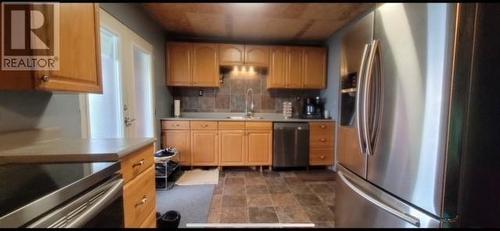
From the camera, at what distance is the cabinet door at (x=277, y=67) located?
151 inches

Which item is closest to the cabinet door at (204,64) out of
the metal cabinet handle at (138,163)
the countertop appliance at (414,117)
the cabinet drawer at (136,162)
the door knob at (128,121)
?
the door knob at (128,121)

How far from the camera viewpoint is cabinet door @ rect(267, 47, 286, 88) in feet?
12.6

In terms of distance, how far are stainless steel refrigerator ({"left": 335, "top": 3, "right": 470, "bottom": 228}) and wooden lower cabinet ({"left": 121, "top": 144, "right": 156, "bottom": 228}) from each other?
129 cm

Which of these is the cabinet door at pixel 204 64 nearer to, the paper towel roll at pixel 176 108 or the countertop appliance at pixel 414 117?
the paper towel roll at pixel 176 108

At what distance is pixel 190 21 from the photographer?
3121 mm

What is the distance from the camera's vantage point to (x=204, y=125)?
3.48m

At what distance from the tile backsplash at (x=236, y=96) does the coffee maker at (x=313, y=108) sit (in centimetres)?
16

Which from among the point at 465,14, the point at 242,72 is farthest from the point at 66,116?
the point at 242,72

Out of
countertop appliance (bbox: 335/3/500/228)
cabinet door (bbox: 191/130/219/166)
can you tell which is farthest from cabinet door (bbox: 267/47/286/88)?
countertop appliance (bbox: 335/3/500/228)

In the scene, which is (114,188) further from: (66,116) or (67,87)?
(66,116)

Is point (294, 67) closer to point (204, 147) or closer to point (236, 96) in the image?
point (236, 96)

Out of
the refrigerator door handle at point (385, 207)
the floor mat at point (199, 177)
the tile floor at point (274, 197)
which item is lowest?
the tile floor at point (274, 197)

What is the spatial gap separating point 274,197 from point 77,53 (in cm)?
227

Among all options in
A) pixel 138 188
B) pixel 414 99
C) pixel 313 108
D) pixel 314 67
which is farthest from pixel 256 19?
pixel 138 188
